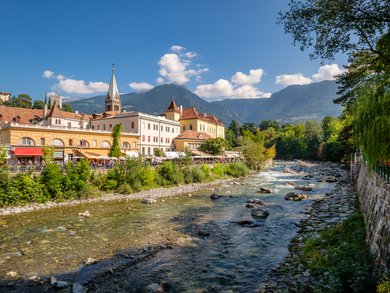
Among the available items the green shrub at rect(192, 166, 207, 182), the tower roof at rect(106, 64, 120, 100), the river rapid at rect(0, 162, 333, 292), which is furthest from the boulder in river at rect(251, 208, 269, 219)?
the tower roof at rect(106, 64, 120, 100)

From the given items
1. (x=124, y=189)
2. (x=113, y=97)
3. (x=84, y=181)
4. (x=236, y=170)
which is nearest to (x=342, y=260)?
(x=124, y=189)

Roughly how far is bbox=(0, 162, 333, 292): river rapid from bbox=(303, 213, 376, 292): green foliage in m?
1.52

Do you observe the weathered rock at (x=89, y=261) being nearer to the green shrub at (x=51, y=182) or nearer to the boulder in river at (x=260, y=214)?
the boulder in river at (x=260, y=214)

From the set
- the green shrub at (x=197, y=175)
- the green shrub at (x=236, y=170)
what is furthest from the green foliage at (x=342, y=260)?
the green shrub at (x=236, y=170)

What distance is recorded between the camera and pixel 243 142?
52.3 metres

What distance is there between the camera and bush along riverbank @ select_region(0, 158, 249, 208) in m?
18.8

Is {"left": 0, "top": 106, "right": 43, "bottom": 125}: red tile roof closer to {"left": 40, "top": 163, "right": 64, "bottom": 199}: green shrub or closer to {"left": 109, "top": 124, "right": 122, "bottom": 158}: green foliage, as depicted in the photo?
{"left": 109, "top": 124, "right": 122, "bottom": 158}: green foliage

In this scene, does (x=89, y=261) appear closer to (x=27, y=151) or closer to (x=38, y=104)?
(x=27, y=151)

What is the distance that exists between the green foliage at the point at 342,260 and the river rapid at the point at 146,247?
5.00 feet

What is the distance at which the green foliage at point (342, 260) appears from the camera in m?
5.76

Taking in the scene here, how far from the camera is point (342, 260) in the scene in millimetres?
7117

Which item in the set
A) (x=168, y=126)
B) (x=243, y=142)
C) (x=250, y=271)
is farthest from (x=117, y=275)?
(x=168, y=126)

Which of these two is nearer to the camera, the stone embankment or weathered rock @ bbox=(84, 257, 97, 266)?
the stone embankment

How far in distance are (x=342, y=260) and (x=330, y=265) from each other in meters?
0.39
